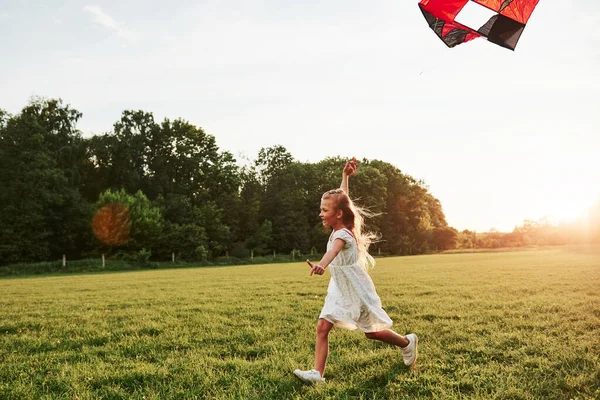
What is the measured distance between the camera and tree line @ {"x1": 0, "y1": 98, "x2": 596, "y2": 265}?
150 feet

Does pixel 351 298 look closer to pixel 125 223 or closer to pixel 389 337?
pixel 389 337

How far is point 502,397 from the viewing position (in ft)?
13.2

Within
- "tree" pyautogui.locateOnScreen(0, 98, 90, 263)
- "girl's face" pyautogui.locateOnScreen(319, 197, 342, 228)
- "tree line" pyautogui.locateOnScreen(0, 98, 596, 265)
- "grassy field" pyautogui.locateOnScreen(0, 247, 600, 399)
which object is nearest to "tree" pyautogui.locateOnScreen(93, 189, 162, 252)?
"tree line" pyautogui.locateOnScreen(0, 98, 596, 265)

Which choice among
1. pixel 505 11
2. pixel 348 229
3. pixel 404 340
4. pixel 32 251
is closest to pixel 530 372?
pixel 404 340

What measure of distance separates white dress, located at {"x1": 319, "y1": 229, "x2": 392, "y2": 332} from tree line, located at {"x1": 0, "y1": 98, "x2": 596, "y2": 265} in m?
40.3

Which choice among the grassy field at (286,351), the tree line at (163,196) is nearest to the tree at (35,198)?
the tree line at (163,196)

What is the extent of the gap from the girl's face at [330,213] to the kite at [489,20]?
2.17 metres

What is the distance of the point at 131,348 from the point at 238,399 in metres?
2.77

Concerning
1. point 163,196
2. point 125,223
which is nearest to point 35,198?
point 125,223

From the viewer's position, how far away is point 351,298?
484 cm

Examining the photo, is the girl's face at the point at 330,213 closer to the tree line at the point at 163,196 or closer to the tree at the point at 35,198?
the tree line at the point at 163,196

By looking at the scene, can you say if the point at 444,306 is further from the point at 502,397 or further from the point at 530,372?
the point at 502,397

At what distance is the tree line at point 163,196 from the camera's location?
1796 inches

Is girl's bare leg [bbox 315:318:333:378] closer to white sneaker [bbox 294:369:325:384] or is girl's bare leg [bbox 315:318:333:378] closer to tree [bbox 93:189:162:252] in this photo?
white sneaker [bbox 294:369:325:384]
